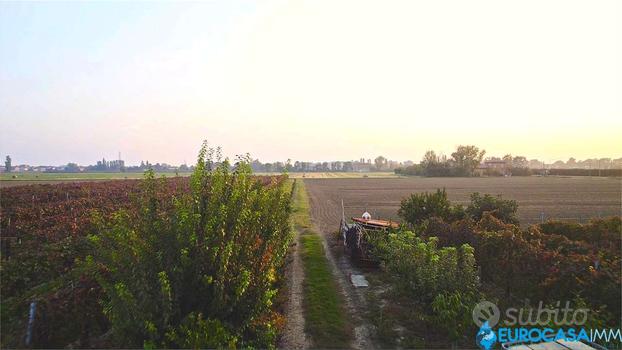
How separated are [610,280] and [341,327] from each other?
17.0 ft

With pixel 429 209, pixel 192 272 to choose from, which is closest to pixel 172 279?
pixel 192 272

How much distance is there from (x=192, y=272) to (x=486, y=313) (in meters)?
5.86

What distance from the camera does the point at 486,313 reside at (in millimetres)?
8211

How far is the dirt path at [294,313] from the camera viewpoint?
26.2 feet

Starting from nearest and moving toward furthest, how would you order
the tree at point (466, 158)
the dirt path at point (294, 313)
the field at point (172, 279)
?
1. the field at point (172, 279)
2. the dirt path at point (294, 313)
3. the tree at point (466, 158)

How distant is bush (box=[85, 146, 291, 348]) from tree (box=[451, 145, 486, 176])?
131 metres

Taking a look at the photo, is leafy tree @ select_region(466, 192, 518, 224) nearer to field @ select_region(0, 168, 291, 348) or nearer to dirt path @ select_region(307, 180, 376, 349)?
dirt path @ select_region(307, 180, 376, 349)

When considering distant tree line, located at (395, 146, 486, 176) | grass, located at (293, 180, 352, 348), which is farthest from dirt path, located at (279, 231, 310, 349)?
distant tree line, located at (395, 146, 486, 176)

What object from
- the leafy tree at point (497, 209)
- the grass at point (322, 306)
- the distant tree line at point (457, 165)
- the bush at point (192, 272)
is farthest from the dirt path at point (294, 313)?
the distant tree line at point (457, 165)

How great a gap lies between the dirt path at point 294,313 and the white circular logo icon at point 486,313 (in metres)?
3.37

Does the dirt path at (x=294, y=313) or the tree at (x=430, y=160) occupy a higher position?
the tree at (x=430, y=160)

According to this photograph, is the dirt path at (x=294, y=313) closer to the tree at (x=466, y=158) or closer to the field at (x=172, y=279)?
the field at (x=172, y=279)

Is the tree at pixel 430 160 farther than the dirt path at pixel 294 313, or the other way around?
the tree at pixel 430 160

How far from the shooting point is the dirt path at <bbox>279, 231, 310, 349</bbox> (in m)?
8.00
